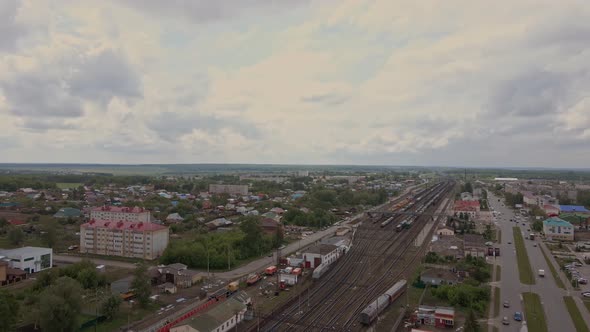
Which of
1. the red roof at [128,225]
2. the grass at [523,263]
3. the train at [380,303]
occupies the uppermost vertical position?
the red roof at [128,225]

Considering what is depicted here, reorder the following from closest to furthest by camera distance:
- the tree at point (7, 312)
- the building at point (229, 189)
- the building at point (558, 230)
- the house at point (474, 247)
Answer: the tree at point (7, 312) → the house at point (474, 247) → the building at point (558, 230) → the building at point (229, 189)

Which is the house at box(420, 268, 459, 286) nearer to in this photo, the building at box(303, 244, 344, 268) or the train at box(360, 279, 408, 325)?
the train at box(360, 279, 408, 325)

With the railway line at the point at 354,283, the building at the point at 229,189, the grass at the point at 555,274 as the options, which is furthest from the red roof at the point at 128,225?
the building at the point at 229,189

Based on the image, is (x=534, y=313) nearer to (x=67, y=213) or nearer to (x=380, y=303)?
(x=380, y=303)

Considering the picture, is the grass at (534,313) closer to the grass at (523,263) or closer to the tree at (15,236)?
the grass at (523,263)

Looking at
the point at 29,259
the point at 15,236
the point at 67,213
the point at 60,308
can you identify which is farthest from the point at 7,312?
the point at 67,213

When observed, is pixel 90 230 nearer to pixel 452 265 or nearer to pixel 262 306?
pixel 262 306

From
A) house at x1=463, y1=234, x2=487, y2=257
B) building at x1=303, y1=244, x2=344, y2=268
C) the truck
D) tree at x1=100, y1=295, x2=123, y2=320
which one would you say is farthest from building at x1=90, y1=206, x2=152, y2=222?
house at x1=463, y1=234, x2=487, y2=257
